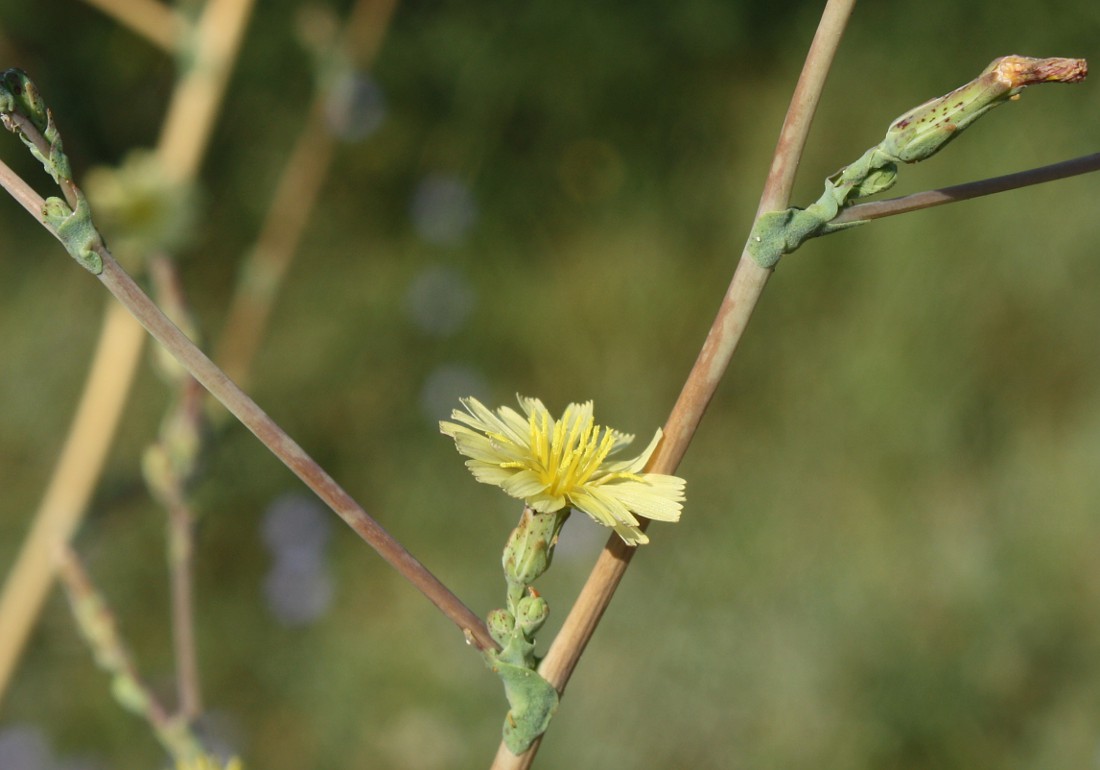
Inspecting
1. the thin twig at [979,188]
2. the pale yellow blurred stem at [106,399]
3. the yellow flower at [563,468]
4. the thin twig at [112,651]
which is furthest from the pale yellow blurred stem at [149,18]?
the thin twig at [979,188]

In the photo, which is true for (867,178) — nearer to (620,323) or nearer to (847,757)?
(847,757)

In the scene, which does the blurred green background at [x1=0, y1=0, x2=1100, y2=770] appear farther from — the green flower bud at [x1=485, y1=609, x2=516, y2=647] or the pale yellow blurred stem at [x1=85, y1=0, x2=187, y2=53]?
the green flower bud at [x1=485, y1=609, x2=516, y2=647]

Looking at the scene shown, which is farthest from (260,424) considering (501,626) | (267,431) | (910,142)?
(910,142)

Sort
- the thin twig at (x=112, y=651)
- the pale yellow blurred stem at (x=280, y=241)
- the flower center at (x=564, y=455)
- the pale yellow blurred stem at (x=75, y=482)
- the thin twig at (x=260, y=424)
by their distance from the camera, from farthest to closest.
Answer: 1. the pale yellow blurred stem at (x=280, y=241)
2. the pale yellow blurred stem at (x=75, y=482)
3. the thin twig at (x=112, y=651)
4. the flower center at (x=564, y=455)
5. the thin twig at (x=260, y=424)

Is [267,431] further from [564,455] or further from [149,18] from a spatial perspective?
[149,18]

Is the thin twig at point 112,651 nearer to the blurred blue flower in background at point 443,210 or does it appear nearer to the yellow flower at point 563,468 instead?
the yellow flower at point 563,468

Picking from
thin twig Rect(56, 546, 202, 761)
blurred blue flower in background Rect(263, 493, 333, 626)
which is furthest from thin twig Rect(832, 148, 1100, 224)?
blurred blue flower in background Rect(263, 493, 333, 626)

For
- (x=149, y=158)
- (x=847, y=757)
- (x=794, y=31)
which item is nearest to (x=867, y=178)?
(x=149, y=158)
